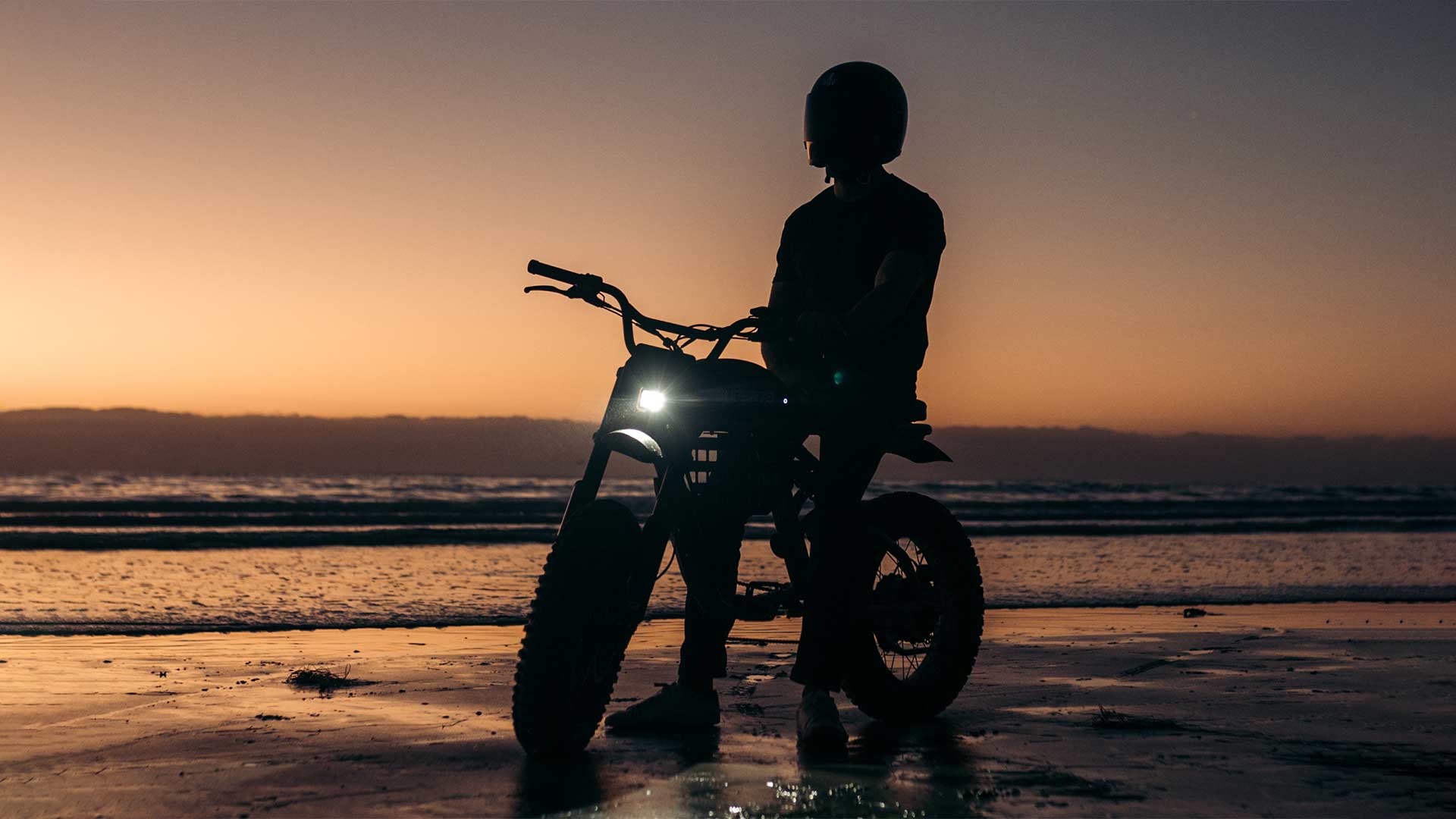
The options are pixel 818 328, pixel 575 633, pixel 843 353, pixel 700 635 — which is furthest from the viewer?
pixel 700 635

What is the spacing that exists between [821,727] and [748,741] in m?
0.29

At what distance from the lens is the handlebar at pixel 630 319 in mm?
3947

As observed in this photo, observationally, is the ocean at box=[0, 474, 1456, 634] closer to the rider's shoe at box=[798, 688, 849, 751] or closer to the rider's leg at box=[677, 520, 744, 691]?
the rider's leg at box=[677, 520, 744, 691]

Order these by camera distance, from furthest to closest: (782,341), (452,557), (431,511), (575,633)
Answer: (431,511), (452,557), (782,341), (575,633)

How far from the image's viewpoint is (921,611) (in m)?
4.50

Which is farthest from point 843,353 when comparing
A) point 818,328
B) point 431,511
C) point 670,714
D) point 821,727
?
point 431,511

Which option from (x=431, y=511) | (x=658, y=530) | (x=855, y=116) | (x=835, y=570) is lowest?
(x=431, y=511)

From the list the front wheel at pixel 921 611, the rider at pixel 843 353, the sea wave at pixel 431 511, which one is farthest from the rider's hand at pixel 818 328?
the sea wave at pixel 431 511

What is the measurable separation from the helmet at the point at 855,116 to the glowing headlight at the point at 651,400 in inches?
44.5

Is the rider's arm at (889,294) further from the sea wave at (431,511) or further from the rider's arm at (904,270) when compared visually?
the sea wave at (431,511)

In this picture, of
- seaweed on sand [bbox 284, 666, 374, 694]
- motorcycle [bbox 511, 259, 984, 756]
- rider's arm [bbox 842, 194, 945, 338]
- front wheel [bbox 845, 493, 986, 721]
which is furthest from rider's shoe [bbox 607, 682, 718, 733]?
seaweed on sand [bbox 284, 666, 374, 694]

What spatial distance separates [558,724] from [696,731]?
0.72 m

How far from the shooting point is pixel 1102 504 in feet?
101

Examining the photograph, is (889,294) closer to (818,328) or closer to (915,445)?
(818,328)
